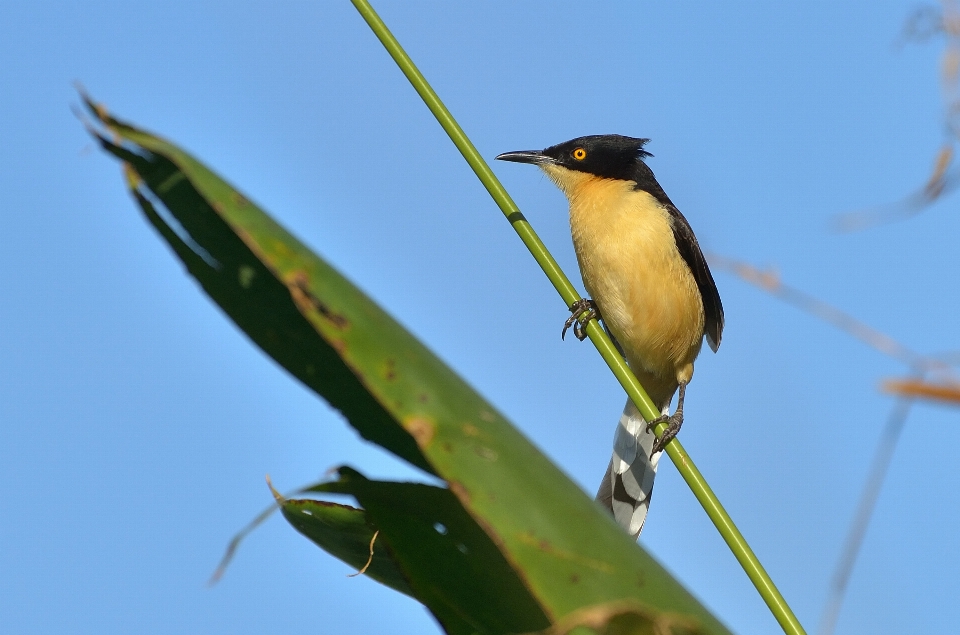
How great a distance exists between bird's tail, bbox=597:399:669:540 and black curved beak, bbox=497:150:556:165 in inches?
62.6

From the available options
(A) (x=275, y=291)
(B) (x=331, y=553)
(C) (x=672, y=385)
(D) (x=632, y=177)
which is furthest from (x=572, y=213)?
(A) (x=275, y=291)

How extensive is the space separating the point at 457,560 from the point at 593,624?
2.39ft

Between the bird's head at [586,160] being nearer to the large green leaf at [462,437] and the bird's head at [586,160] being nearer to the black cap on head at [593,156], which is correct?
the black cap on head at [593,156]

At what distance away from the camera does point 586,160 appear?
571 centimetres

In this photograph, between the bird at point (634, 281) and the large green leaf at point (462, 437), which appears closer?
the large green leaf at point (462, 437)

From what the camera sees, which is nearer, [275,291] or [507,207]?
[275,291]

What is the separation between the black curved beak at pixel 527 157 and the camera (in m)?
5.70

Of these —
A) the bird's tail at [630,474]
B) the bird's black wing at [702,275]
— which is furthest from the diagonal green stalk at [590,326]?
the bird's black wing at [702,275]

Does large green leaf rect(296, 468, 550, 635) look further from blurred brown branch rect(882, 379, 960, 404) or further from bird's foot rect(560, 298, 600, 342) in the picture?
bird's foot rect(560, 298, 600, 342)

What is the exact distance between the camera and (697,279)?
5.58 metres

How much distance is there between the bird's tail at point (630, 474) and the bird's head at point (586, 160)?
141 cm

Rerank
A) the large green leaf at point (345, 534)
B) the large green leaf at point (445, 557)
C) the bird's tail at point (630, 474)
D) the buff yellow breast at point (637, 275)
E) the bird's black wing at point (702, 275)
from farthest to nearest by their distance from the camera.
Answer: the bird's black wing at point (702, 275), the bird's tail at point (630, 474), the buff yellow breast at point (637, 275), the large green leaf at point (345, 534), the large green leaf at point (445, 557)

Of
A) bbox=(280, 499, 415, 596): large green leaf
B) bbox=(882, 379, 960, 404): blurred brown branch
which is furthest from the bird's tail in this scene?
bbox=(882, 379, 960, 404): blurred brown branch

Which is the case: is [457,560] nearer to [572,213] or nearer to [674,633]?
[674,633]
